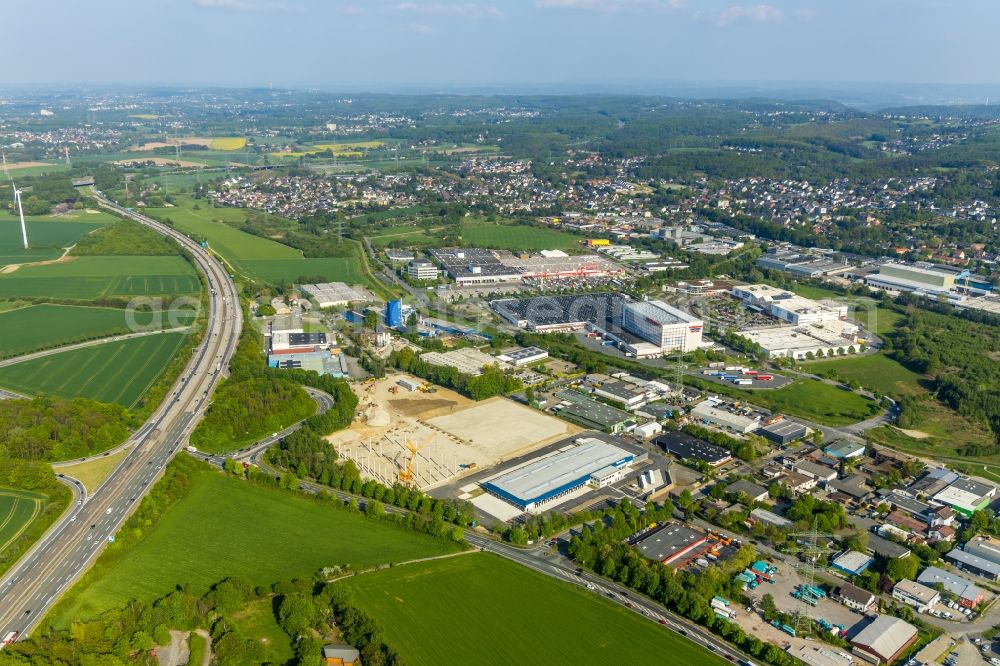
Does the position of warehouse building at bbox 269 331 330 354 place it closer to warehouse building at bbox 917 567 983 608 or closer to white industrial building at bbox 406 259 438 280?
white industrial building at bbox 406 259 438 280

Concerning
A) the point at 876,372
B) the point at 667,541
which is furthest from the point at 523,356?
the point at 876,372

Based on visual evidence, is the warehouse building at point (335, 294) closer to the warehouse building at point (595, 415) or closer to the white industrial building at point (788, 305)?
the warehouse building at point (595, 415)

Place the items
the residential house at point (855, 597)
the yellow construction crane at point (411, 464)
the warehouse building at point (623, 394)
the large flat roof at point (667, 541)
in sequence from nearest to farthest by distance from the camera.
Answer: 1. the residential house at point (855, 597)
2. the large flat roof at point (667, 541)
3. the yellow construction crane at point (411, 464)
4. the warehouse building at point (623, 394)

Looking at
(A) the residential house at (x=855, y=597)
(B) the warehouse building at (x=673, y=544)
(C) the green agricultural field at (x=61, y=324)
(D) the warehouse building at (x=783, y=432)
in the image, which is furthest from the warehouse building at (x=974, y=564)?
(C) the green agricultural field at (x=61, y=324)

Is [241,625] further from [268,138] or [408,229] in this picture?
[268,138]

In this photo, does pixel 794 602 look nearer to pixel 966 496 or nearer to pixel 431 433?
Answer: pixel 966 496

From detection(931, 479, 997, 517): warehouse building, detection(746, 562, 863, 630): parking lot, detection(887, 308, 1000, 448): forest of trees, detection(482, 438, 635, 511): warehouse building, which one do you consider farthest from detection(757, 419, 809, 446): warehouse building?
detection(746, 562, 863, 630): parking lot
